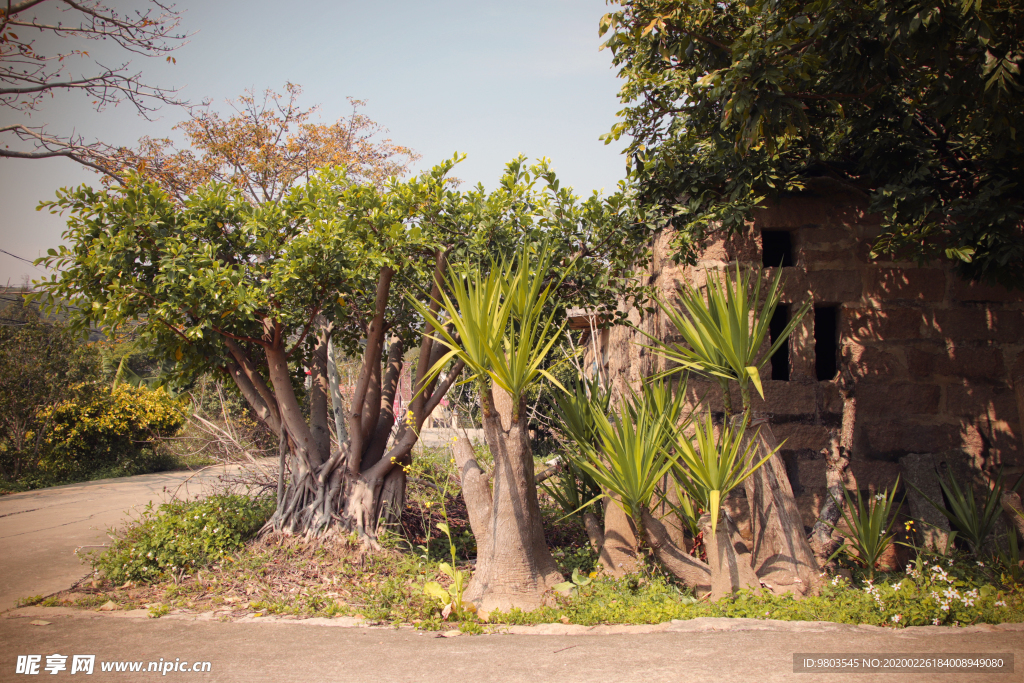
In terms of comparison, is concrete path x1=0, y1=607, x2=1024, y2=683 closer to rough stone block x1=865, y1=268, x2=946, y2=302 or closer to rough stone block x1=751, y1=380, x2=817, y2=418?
rough stone block x1=751, y1=380, x2=817, y2=418

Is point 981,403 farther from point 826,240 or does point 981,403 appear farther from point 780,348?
point 826,240

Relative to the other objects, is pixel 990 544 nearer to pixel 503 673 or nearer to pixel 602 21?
pixel 503 673

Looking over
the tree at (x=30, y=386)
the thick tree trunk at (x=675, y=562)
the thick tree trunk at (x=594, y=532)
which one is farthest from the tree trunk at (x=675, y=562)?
the tree at (x=30, y=386)

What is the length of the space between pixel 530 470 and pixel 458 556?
56.0 inches

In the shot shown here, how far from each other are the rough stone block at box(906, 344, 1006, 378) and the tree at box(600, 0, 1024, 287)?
0.63m

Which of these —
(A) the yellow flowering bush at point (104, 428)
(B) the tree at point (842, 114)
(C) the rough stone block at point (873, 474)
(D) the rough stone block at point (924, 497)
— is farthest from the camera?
(A) the yellow flowering bush at point (104, 428)

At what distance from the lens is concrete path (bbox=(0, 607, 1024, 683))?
8.09ft

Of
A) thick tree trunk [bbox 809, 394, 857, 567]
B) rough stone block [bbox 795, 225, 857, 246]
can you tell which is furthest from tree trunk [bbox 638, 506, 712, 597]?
rough stone block [bbox 795, 225, 857, 246]

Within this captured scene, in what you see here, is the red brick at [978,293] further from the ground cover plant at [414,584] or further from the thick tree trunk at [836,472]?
the ground cover plant at [414,584]

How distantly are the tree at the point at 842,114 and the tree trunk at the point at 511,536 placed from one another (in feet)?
6.09

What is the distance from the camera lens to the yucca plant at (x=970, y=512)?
12.5ft

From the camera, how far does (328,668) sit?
2619 millimetres

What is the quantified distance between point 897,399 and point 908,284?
0.89 metres

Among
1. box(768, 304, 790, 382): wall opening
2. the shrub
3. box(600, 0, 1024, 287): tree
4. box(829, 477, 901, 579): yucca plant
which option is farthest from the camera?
box(768, 304, 790, 382): wall opening
